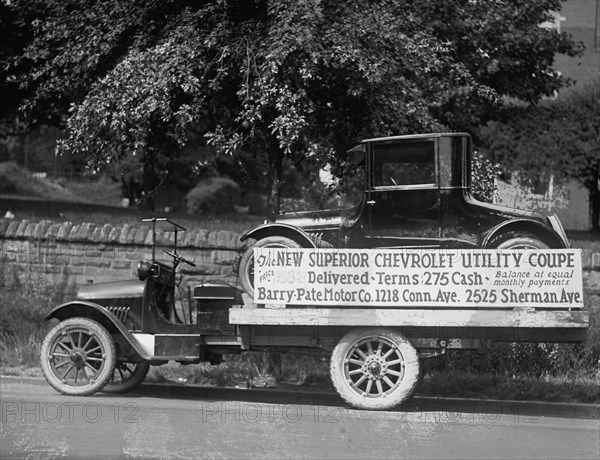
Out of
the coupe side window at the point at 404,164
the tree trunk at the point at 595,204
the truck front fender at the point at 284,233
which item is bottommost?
the truck front fender at the point at 284,233

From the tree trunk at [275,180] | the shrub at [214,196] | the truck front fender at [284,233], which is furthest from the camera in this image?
the shrub at [214,196]

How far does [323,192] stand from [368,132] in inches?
132

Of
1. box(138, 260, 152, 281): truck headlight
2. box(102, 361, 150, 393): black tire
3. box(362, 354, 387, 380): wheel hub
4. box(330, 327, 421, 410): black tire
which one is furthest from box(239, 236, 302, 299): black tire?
box(362, 354, 387, 380): wheel hub

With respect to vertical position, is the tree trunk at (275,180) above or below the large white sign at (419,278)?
above

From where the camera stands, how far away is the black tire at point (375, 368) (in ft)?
29.5

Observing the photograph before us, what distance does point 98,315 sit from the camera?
9875 millimetres

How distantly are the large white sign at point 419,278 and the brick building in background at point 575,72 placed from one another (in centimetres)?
1805

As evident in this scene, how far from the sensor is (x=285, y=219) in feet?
35.1

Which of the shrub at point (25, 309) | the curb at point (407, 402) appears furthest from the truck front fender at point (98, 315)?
the shrub at point (25, 309)

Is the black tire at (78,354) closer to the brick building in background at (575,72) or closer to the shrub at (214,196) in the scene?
the brick building in background at (575,72)

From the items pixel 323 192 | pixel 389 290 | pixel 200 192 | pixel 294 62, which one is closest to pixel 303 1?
pixel 294 62

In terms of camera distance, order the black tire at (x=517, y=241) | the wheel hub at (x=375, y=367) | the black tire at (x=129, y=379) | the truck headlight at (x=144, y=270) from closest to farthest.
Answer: the wheel hub at (x=375, y=367) < the black tire at (x=517, y=241) < the truck headlight at (x=144, y=270) < the black tire at (x=129, y=379)

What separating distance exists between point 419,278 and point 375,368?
0.92 m

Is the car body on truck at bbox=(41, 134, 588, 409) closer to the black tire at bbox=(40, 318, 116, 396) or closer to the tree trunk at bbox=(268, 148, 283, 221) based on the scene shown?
the black tire at bbox=(40, 318, 116, 396)
